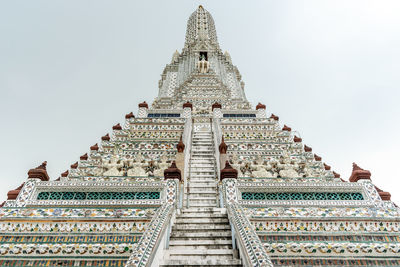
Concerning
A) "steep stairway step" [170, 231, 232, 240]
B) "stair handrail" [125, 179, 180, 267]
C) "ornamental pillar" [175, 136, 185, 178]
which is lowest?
"steep stairway step" [170, 231, 232, 240]

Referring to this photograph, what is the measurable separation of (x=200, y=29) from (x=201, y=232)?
27.2 m

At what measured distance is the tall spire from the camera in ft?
96.3

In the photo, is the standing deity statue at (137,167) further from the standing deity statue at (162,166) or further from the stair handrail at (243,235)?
the stair handrail at (243,235)

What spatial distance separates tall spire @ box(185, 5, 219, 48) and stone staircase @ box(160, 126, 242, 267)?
844 inches

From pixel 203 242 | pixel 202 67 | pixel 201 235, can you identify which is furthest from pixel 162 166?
Answer: pixel 202 67

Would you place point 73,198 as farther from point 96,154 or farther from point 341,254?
point 341,254

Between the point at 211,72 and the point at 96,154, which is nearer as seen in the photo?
the point at 96,154

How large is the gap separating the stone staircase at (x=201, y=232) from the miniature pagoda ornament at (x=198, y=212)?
2 centimetres

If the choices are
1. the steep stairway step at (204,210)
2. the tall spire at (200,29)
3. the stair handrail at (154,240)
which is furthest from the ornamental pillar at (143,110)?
the tall spire at (200,29)

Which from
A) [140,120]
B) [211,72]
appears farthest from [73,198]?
[211,72]

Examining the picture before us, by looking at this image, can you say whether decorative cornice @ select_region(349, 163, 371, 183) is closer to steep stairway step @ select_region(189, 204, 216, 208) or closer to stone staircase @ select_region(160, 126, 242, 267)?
stone staircase @ select_region(160, 126, 242, 267)

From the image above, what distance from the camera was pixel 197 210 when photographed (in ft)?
25.0

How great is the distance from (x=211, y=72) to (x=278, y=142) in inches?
492

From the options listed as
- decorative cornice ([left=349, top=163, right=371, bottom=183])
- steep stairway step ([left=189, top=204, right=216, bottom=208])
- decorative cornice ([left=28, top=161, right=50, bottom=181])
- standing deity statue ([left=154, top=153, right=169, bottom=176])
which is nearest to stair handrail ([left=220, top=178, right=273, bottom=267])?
steep stairway step ([left=189, top=204, right=216, bottom=208])
